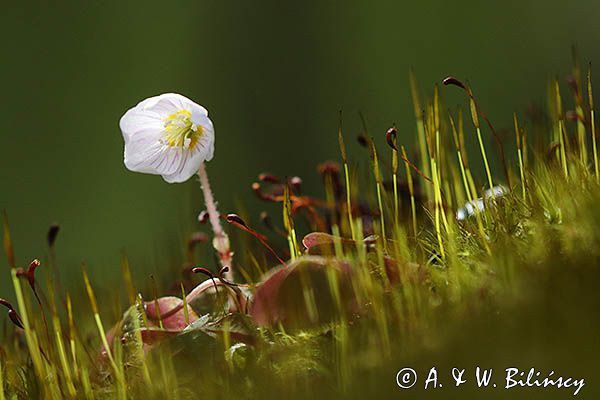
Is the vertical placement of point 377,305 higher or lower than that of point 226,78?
lower

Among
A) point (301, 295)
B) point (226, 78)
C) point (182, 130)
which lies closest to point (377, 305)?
point (301, 295)

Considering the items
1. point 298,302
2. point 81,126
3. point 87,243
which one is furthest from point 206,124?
point 81,126

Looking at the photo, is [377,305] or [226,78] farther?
[226,78]

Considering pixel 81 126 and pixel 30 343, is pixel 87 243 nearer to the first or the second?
pixel 81 126

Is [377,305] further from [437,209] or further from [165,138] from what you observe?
[165,138]

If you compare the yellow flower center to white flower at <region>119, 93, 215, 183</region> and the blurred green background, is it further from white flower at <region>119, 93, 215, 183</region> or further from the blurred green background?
the blurred green background

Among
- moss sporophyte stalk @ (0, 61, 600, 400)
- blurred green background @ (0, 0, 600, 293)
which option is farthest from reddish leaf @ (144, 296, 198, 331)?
blurred green background @ (0, 0, 600, 293)

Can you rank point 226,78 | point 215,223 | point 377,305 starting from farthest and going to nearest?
point 226,78 < point 215,223 < point 377,305

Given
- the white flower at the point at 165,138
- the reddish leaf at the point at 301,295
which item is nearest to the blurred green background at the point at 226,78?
the white flower at the point at 165,138
